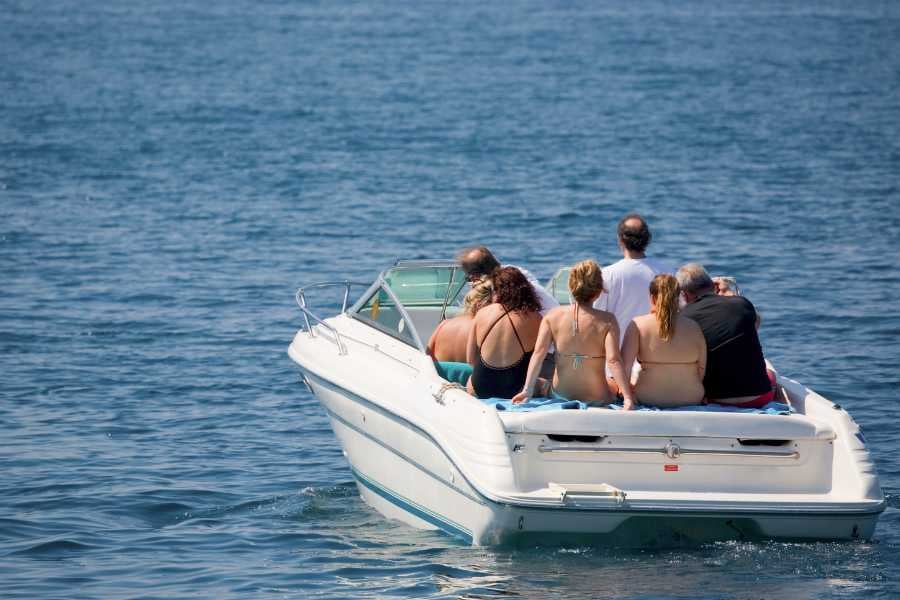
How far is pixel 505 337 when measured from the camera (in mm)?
8133

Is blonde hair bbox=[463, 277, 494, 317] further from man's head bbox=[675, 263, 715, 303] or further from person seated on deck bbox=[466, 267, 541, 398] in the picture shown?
man's head bbox=[675, 263, 715, 303]

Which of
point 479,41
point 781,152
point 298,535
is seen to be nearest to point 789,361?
point 298,535

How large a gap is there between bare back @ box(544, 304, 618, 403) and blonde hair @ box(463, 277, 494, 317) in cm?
63

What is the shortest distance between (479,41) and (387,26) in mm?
8336

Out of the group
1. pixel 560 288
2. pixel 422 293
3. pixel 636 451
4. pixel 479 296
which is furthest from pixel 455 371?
pixel 560 288

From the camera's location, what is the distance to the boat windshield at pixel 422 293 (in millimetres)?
9828

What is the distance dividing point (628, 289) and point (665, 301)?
719 mm

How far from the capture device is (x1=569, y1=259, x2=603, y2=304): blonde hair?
7789mm

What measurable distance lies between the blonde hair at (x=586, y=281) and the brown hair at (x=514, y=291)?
1.36 ft

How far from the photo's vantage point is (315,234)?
20875mm

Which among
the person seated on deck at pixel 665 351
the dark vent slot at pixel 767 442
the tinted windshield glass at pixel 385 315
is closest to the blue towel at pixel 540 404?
the person seated on deck at pixel 665 351

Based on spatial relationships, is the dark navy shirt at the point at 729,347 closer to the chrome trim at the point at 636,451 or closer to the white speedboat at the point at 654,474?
the white speedboat at the point at 654,474

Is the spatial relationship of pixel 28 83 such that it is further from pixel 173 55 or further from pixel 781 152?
pixel 781 152

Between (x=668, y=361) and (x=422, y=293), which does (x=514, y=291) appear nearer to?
(x=668, y=361)
